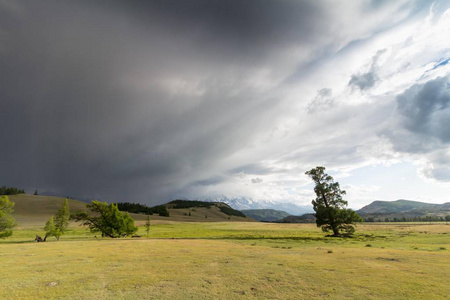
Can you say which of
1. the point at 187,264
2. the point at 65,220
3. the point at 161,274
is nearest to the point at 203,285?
the point at 161,274

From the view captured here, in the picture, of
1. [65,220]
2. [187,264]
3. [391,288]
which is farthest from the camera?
[65,220]

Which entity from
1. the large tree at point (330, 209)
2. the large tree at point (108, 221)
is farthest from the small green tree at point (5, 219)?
the large tree at point (330, 209)

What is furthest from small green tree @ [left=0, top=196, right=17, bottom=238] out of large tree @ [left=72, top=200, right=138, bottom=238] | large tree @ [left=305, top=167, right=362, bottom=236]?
large tree @ [left=305, top=167, right=362, bottom=236]

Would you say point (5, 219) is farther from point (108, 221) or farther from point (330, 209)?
point (330, 209)

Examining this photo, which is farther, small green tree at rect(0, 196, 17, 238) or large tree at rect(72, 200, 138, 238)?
large tree at rect(72, 200, 138, 238)

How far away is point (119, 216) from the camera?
6650 cm

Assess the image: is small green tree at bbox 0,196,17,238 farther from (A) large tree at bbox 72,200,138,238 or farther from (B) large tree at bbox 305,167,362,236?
(B) large tree at bbox 305,167,362,236

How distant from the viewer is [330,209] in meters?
56.1

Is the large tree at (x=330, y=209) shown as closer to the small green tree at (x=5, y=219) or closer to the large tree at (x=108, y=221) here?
the large tree at (x=108, y=221)

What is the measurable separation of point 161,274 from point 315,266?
1222cm

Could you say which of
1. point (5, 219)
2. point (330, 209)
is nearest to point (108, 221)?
point (5, 219)

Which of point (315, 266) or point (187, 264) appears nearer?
point (315, 266)

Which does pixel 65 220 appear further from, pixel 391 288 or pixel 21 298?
pixel 391 288

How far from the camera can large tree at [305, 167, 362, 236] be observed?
55000mm
